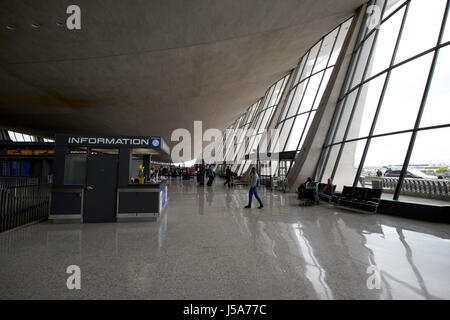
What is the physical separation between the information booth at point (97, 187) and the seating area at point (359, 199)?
21.0 ft

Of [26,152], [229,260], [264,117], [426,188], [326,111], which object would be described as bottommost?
[229,260]

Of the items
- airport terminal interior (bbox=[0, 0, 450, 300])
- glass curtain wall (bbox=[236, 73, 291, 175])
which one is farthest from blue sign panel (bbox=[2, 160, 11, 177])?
glass curtain wall (bbox=[236, 73, 291, 175])

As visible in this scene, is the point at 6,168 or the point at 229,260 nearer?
the point at 229,260

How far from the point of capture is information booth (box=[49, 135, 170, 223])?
19.8 ft

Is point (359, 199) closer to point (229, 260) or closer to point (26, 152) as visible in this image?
point (229, 260)

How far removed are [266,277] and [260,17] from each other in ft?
30.1

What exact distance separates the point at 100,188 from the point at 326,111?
35.4ft

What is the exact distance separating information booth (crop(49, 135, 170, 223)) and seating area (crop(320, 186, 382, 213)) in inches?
251

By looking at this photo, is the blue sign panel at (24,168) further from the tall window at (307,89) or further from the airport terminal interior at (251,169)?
the tall window at (307,89)

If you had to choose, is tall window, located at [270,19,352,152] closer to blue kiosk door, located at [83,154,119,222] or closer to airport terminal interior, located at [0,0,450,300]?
airport terminal interior, located at [0,0,450,300]

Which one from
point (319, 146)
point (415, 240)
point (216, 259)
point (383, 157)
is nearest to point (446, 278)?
point (415, 240)

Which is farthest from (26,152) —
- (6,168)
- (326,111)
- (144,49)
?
(326,111)

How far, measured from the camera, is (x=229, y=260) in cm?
343

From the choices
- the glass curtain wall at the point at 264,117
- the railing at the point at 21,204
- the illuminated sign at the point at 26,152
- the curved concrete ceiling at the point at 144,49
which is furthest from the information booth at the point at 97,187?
the glass curtain wall at the point at 264,117
